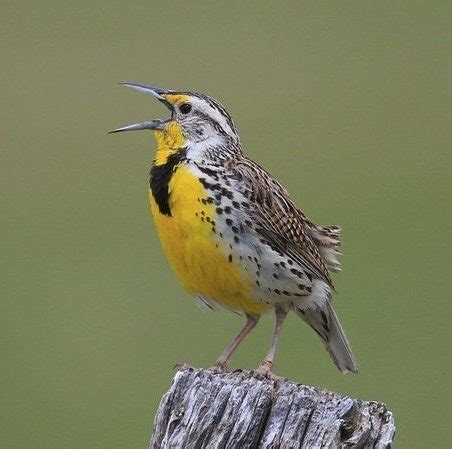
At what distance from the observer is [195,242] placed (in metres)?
4.19

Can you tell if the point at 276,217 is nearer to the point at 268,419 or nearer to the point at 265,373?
the point at 265,373

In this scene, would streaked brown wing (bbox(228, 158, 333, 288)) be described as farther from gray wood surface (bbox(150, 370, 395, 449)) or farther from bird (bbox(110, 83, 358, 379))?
gray wood surface (bbox(150, 370, 395, 449))

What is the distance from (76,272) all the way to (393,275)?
1.61 metres

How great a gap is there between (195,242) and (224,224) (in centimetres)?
10

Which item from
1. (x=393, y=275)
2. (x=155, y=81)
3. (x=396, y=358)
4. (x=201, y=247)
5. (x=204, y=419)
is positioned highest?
(x=155, y=81)

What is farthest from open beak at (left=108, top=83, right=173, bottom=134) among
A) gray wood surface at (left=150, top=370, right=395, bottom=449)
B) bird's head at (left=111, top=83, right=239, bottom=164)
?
gray wood surface at (left=150, top=370, right=395, bottom=449)

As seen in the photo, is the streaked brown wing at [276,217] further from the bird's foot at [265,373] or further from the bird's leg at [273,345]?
the bird's foot at [265,373]

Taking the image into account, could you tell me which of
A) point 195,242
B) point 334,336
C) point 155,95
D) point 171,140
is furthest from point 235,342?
point 155,95

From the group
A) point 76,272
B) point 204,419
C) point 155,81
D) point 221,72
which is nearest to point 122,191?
point 76,272

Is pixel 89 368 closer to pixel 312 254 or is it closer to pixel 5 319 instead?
pixel 5 319

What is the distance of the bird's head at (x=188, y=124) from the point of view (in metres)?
4.38

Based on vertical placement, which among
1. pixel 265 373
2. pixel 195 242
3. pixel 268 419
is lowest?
pixel 268 419

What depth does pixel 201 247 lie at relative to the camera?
4195 mm

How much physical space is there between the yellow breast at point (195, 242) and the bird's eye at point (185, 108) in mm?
198
